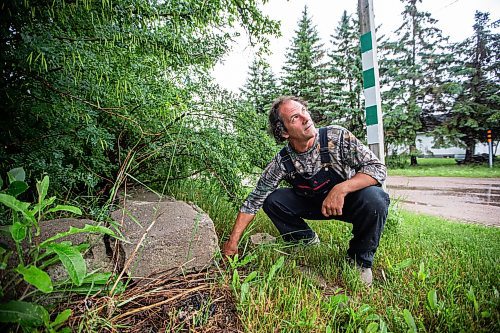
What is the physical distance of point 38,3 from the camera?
4.98 ft

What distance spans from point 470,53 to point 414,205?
12988 mm

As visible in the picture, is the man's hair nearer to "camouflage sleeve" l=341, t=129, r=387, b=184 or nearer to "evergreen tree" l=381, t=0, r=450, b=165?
"camouflage sleeve" l=341, t=129, r=387, b=184

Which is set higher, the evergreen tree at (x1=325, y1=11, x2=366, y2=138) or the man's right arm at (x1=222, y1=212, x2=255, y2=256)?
the evergreen tree at (x1=325, y1=11, x2=366, y2=138)

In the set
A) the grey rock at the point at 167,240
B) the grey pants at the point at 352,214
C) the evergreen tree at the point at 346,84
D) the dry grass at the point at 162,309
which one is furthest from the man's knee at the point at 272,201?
the evergreen tree at the point at 346,84

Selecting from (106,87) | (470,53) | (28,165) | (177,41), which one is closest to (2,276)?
(28,165)

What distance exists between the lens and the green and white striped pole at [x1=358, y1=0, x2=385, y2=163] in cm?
297

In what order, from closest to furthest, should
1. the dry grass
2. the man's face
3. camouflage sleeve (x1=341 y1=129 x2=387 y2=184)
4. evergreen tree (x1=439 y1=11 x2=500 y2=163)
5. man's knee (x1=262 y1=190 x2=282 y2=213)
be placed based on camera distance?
the dry grass → camouflage sleeve (x1=341 y1=129 x2=387 y2=184) → the man's face → man's knee (x1=262 y1=190 x2=282 y2=213) → evergreen tree (x1=439 y1=11 x2=500 y2=163)

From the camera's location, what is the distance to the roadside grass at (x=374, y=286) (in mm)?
1353

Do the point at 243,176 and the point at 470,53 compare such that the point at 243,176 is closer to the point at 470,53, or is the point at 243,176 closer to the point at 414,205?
the point at 414,205

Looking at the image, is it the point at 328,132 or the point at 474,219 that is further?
the point at 474,219

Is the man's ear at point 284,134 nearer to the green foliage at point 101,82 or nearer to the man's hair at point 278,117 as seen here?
the man's hair at point 278,117

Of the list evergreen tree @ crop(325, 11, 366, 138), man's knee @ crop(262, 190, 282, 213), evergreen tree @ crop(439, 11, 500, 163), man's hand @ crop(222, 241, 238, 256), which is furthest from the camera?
evergreen tree @ crop(325, 11, 366, 138)

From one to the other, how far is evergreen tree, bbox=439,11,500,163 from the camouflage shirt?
47.8ft

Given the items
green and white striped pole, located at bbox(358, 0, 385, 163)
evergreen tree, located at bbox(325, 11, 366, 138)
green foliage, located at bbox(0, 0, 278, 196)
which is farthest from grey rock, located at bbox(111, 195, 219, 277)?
evergreen tree, located at bbox(325, 11, 366, 138)
